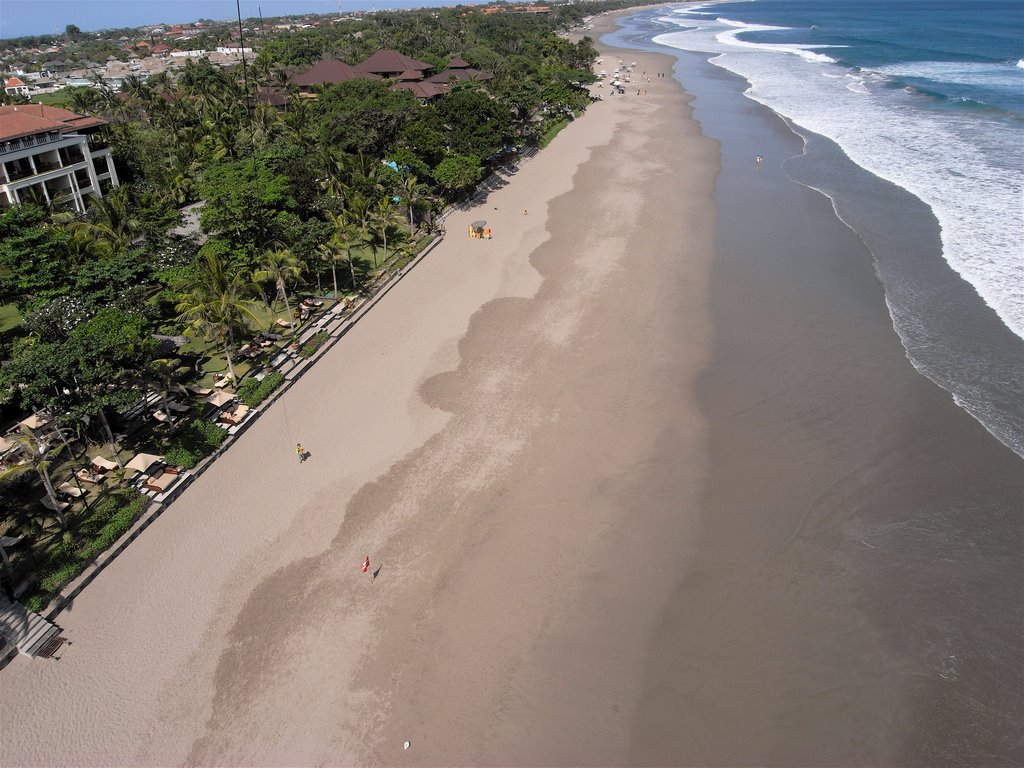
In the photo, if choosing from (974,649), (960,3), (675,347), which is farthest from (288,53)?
(960,3)

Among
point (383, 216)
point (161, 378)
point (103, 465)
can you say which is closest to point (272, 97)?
point (383, 216)

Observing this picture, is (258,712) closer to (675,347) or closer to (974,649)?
(974,649)

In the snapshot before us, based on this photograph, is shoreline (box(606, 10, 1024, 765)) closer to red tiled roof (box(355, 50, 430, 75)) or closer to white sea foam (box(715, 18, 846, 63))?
red tiled roof (box(355, 50, 430, 75))

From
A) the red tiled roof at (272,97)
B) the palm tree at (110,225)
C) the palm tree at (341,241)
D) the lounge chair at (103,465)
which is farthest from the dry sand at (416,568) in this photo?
the red tiled roof at (272,97)

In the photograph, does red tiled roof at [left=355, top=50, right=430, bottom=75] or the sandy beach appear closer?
the sandy beach

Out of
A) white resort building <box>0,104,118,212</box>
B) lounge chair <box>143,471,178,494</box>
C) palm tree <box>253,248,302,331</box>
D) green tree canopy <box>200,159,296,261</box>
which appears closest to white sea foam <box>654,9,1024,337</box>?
palm tree <box>253,248,302,331</box>

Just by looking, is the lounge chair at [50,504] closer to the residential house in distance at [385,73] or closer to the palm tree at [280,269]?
the palm tree at [280,269]
